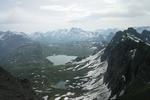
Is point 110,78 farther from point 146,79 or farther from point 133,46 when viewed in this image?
point 146,79

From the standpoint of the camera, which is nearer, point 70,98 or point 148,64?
point 148,64

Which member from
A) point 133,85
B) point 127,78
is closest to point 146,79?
point 133,85

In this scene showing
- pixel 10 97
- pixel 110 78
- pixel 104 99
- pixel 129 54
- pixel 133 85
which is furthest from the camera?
pixel 110 78

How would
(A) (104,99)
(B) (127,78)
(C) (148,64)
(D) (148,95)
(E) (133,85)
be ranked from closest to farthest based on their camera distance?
(D) (148,95)
(E) (133,85)
(C) (148,64)
(B) (127,78)
(A) (104,99)

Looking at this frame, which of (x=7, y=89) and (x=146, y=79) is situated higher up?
(x=7, y=89)

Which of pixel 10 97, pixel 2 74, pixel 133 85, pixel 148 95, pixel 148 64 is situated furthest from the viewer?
pixel 148 64

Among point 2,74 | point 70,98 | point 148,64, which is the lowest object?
point 70,98

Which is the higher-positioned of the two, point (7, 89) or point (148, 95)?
point (7, 89)

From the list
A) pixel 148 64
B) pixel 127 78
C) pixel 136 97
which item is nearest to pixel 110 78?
pixel 127 78

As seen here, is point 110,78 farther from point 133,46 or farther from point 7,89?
point 7,89
